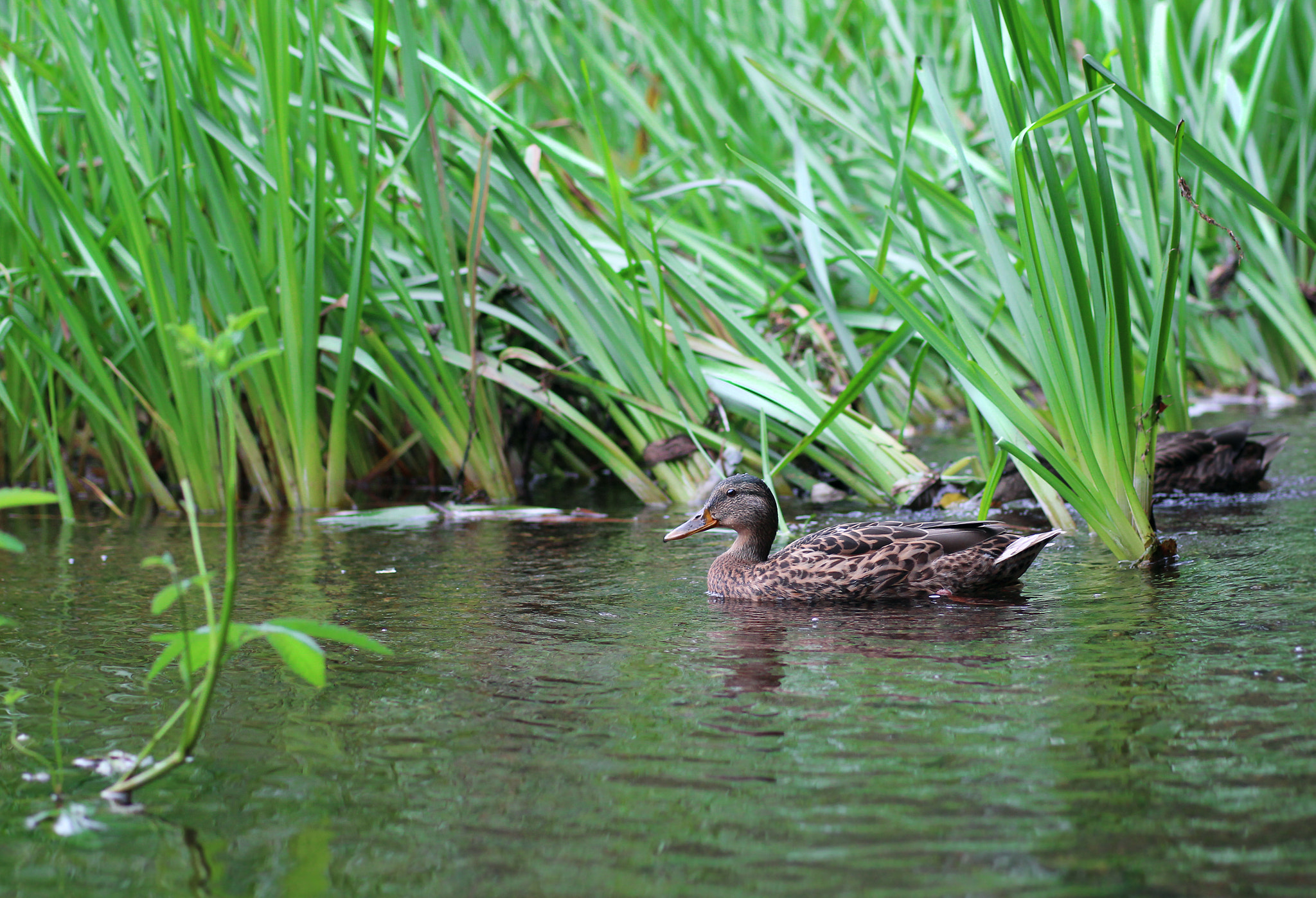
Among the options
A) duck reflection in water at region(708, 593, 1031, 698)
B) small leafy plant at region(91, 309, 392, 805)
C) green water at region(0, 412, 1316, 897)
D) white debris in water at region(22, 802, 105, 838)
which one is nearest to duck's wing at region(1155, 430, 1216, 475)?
green water at region(0, 412, 1316, 897)

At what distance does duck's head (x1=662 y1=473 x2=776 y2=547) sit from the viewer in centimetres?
483

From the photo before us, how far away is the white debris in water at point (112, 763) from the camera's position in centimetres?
257

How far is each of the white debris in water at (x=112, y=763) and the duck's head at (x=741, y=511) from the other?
2445mm

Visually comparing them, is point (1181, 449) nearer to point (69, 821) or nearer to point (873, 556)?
point (873, 556)

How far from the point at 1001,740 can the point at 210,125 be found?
4457mm

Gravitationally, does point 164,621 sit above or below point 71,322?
below

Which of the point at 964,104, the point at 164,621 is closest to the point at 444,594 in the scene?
the point at 164,621

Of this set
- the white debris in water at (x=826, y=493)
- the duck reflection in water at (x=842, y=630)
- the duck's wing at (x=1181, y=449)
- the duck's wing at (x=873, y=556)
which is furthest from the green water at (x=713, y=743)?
the white debris in water at (x=826, y=493)

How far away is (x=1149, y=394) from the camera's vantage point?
408cm

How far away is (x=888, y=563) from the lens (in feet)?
14.1

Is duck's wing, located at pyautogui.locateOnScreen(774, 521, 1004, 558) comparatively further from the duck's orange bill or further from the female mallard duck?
the duck's orange bill

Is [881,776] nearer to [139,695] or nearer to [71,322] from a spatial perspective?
[139,695]

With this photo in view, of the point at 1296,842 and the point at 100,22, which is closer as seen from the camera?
the point at 1296,842

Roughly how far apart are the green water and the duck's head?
1.72 ft
